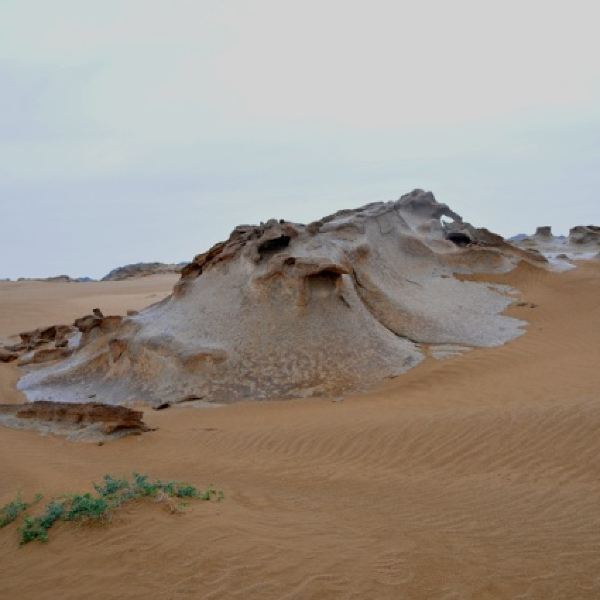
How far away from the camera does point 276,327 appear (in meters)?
8.30

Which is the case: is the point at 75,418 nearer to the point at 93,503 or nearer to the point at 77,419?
the point at 77,419

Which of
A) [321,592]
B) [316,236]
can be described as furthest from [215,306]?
[321,592]

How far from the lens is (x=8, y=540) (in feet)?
13.1

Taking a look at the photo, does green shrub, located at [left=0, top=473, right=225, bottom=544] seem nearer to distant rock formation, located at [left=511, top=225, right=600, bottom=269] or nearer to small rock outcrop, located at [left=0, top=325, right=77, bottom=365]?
small rock outcrop, located at [left=0, top=325, right=77, bottom=365]

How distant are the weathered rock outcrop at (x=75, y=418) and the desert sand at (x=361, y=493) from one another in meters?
0.23

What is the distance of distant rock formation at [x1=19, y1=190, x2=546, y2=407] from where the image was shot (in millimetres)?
7898

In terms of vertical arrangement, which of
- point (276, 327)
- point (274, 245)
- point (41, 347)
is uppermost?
point (274, 245)

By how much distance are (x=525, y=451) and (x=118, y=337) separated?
587 centimetres

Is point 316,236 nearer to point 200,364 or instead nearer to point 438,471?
point 200,364

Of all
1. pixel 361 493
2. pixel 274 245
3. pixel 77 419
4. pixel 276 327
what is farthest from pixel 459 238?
pixel 361 493

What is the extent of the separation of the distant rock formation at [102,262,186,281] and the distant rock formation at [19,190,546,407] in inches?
1004

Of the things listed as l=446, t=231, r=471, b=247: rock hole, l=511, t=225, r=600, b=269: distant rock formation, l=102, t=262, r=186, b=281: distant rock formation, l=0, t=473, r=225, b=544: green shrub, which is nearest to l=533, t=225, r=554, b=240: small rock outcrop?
l=511, t=225, r=600, b=269: distant rock formation

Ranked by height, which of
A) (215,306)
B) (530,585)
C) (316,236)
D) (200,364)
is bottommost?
(530,585)

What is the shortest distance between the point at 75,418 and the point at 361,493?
3.75 m
